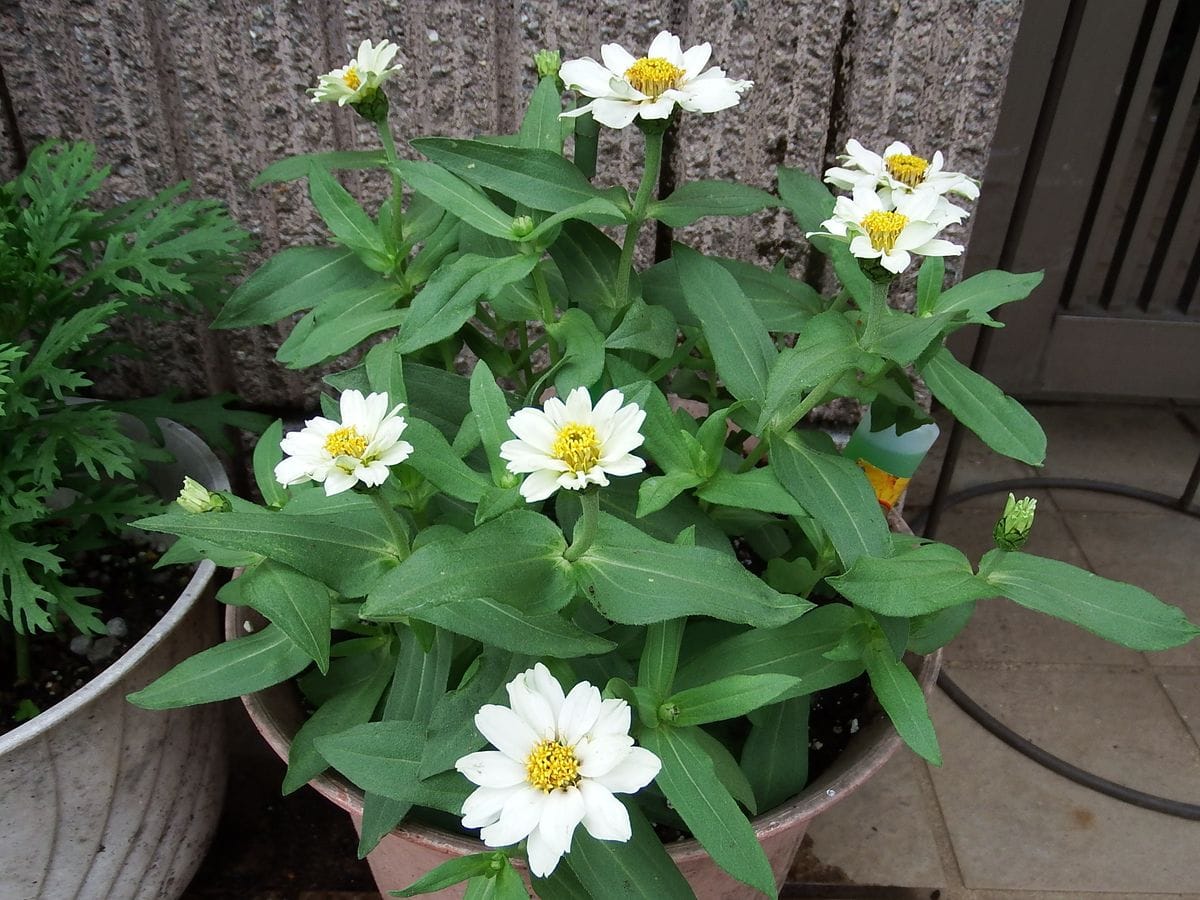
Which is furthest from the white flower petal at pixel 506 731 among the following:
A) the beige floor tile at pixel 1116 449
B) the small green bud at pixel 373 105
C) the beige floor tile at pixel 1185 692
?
the beige floor tile at pixel 1116 449

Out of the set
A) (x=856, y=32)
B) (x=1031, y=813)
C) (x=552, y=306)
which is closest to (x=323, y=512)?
(x=552, y=306)

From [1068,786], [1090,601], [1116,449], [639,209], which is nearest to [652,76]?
[639,209]

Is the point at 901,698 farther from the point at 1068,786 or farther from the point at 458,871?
the point at 1068,786

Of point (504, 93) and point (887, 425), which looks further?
point (504, 93)

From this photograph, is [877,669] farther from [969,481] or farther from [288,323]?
[969,481]

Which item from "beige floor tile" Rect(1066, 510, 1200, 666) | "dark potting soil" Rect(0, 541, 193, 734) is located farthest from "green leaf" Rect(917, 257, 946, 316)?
"beige floor tile" Rect(1066, 510, 1200, 666)

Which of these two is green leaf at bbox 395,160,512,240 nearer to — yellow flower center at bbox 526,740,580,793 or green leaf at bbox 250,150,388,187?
green leaf at bbox 250,150,388,187
